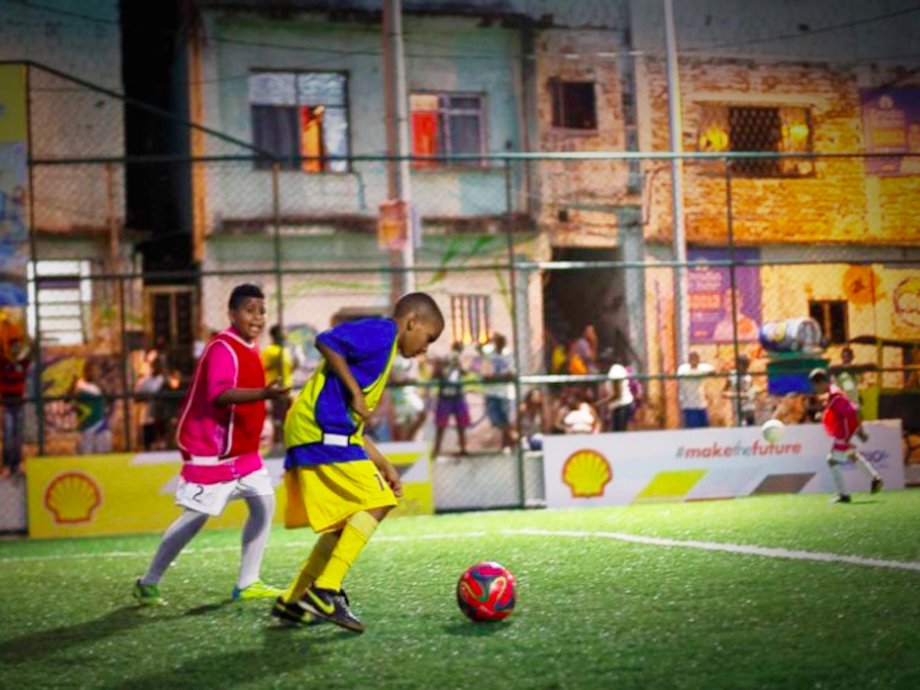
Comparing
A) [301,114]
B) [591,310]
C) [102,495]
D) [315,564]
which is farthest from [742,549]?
[301,114]

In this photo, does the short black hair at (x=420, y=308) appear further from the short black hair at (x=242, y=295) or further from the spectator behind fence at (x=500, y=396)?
the spectator behind fence at (x=500, y=396)

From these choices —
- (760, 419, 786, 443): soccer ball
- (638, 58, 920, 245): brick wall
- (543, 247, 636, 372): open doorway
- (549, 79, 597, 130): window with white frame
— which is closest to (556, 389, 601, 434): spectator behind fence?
(760, 419, 786, 443): soccer ball

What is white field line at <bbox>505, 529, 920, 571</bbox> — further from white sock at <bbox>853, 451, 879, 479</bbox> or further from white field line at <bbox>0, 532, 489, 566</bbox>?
white sock at <bbox>853, 451, 879, 479</bbox>

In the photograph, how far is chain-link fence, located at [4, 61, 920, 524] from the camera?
62.6ft

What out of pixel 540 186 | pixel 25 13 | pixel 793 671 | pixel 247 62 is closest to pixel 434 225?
pixel 540 186

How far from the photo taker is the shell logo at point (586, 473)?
14.6m

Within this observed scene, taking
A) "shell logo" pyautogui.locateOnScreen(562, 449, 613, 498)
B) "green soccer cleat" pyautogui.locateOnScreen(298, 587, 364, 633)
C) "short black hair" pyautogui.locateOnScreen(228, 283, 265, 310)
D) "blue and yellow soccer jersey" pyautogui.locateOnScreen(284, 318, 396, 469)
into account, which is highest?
"short black hair" pyautogui.locateOnScreen(228, 283, 265, 310)

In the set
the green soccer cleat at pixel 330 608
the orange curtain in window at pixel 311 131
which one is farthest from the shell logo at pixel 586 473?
the orange curtain in window at pixel 311 131

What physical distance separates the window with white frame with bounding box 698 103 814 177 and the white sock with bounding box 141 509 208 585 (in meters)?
20.1

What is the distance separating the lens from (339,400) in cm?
628

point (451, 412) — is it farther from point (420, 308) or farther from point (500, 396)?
point (420, 308)

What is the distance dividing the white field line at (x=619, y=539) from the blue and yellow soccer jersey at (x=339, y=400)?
321 centimetres

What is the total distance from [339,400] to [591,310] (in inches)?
702

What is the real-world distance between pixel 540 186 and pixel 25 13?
9387 millimetres
